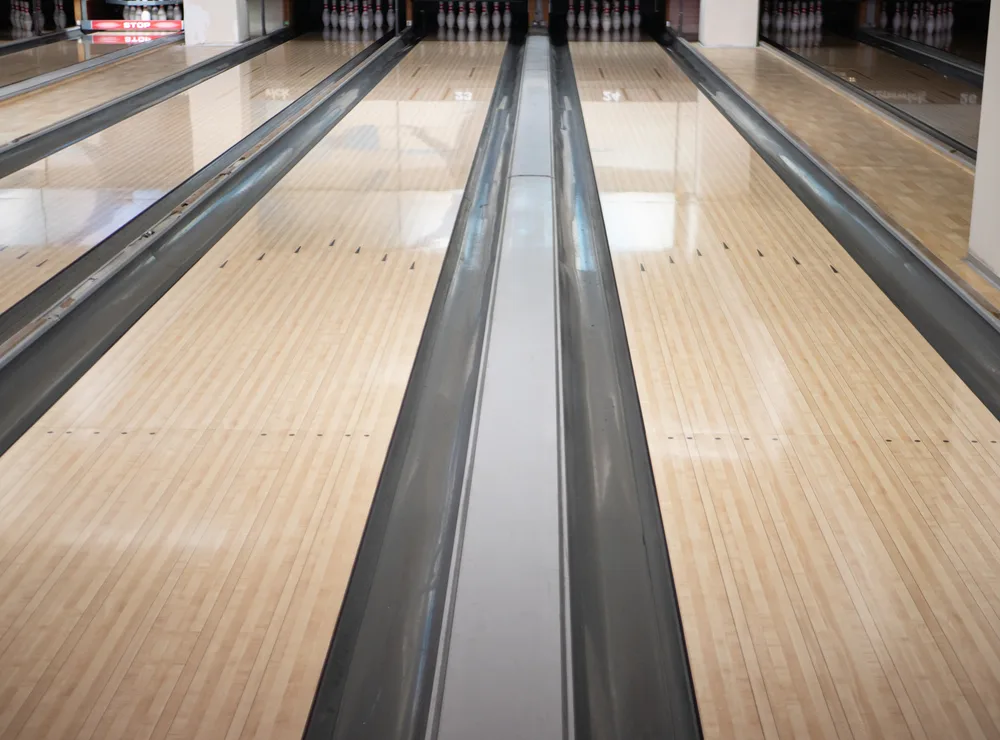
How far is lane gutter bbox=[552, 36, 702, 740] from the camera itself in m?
1.20

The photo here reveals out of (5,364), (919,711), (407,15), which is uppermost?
(407,15)

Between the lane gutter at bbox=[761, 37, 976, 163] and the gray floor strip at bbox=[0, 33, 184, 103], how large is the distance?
12.4 ft

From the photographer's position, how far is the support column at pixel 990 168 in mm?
2461

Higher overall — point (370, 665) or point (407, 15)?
point (407, 15)

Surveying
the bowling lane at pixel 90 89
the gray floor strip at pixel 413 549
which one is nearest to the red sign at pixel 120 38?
the bowling lane at pixel 90 89

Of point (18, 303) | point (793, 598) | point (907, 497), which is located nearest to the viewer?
point (793, 598)

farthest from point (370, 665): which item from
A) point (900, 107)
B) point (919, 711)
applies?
point (900, 107)

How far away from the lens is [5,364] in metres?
2.05

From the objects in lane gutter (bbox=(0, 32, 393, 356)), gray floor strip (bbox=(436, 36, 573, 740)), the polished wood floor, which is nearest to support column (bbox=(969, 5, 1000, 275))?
the polished wood floor

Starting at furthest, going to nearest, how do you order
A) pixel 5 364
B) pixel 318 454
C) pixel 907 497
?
pixel 5 364 < pixel 318 454 < pixel 907 497

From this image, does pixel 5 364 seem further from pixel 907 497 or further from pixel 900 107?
pixel 900 107

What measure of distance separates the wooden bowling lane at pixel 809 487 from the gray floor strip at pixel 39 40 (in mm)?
4933

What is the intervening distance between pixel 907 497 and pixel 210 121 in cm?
349

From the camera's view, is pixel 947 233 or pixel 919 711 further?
pixel 947 233
